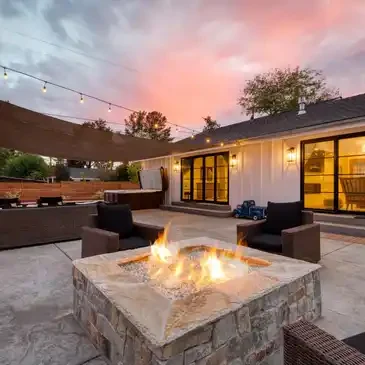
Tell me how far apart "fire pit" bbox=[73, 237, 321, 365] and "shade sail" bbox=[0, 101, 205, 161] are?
9.40 ft

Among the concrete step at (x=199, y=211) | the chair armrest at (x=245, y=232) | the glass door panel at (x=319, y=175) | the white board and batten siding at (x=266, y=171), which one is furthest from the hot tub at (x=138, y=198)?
the chair armrest at (x=245, y=232)

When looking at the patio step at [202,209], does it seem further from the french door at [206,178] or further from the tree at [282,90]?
the tree at [282,90]

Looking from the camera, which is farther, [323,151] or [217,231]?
[323,151]

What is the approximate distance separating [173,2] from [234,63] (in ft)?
12.9

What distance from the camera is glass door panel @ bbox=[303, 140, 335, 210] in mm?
6705

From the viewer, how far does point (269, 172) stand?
771 centimetres

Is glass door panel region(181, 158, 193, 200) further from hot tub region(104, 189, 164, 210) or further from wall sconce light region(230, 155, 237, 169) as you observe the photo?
wall sconce light region(230, 155, 237, 169)

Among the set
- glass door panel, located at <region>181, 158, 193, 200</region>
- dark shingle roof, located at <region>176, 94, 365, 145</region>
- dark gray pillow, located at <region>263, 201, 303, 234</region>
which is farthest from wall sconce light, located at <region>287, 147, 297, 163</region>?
glass door panel, located at <region>181, 158, 193, 200</region>

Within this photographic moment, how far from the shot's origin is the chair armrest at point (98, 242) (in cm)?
298

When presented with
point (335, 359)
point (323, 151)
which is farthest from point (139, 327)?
point (323, 151)

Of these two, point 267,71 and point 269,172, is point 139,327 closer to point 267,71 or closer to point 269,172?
point 269,172

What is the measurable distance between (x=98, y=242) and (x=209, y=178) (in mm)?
7136

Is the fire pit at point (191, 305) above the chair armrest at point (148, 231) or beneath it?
beneath

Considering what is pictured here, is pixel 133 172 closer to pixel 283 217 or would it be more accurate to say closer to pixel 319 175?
pixel 319 175
